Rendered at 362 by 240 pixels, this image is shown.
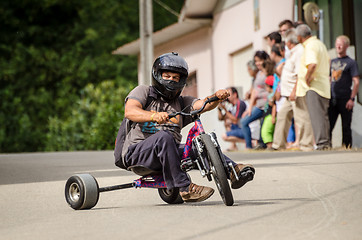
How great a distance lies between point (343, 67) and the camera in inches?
539

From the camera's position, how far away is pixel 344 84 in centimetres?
1374

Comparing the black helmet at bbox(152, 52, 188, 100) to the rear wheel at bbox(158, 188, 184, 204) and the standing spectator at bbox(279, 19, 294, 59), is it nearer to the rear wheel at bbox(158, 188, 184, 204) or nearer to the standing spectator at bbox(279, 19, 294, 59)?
the rear wheel at bbox(158, 188, 184, 204)

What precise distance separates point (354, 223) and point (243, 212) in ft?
3.46

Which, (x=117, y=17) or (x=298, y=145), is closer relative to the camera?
(x=298, y=145)

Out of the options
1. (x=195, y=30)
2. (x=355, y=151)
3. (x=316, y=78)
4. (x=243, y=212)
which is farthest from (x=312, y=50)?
(x=195, y=30)

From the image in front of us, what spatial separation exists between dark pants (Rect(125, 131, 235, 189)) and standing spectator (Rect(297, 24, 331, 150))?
6259 mm

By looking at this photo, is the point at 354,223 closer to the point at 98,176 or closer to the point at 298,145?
the point at 98,176

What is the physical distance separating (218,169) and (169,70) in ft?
3.95

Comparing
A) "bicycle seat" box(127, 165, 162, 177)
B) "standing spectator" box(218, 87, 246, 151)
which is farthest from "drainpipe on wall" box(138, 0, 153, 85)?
"bicycle seat" box(127, 165, 162, 177)

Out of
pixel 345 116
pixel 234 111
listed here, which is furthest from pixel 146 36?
pixel 345 116

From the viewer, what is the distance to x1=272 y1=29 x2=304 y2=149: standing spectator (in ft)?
44.7

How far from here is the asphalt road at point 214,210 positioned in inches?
225

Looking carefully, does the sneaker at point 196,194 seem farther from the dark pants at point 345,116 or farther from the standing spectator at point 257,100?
the standing spectator at point 257,100

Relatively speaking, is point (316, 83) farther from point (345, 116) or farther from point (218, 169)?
point (218, 169)
